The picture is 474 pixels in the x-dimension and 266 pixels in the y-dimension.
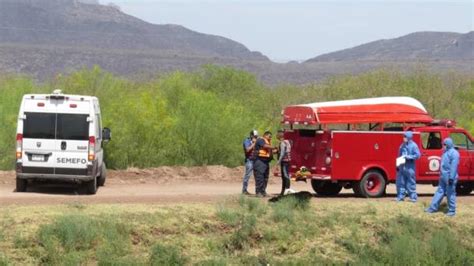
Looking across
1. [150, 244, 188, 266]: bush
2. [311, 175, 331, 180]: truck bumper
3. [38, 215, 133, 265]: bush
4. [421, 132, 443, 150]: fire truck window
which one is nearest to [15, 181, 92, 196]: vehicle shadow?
[311, 175, 331, 180]: truck bumper

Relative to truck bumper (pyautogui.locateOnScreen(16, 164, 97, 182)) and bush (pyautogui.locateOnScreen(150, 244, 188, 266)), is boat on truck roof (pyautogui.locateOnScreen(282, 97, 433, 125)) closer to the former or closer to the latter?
truck bumper (pyautogui.locateOnScreen(16, 164, 97, 182))

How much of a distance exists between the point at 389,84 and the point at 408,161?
144ft

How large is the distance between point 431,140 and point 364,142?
2245 millimetres

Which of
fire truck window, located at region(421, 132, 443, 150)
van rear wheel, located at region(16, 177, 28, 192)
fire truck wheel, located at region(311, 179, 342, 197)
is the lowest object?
van rear wheel, located at region(16, 177, 28, 192)

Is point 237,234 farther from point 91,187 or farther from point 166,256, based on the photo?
point 91,187

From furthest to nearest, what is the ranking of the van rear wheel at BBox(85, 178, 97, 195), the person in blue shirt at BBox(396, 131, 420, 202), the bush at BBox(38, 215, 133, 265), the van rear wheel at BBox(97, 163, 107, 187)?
the van rear wheel at BBox(97, 163, 107, 187) < the van rear wheel at BBox(85, 178, 97, 195) < the person in blue shirt at BBox(396, 131, 420, 202) < the bush at BBox(38, 215, 133, 265)

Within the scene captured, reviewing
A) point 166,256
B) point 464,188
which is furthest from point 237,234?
point 464,188

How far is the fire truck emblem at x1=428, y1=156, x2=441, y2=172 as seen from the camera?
23750mm

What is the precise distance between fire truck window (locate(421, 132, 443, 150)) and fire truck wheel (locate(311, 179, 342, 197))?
9.65ft

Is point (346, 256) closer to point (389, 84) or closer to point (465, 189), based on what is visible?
point (465, 189)

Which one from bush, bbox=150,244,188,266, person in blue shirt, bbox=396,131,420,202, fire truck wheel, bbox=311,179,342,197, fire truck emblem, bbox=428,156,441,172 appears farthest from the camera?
fire truck wheel, bbox=311,179,342,197

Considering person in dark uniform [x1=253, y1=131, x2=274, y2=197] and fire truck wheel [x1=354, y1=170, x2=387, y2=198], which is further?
fire truck wheel [x1=354, y1=170, x2=387, y2=198]

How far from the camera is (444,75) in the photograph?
7275 cm

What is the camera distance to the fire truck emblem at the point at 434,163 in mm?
23750
